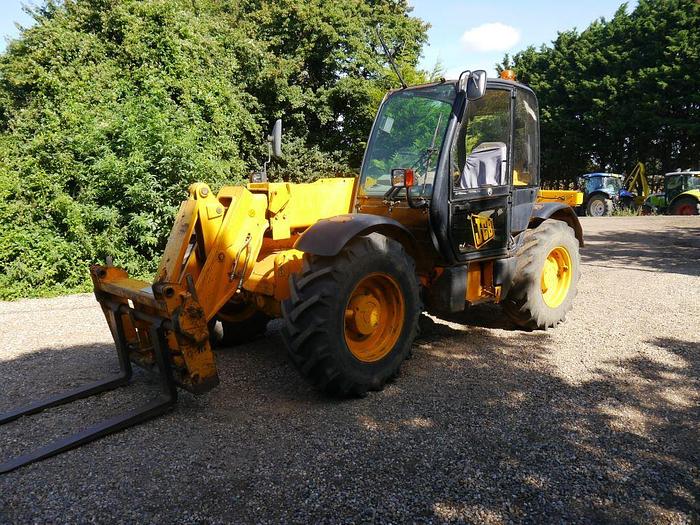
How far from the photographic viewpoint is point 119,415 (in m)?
3.48

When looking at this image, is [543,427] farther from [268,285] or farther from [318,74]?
[318,74]

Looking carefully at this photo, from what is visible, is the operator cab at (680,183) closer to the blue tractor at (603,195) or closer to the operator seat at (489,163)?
the blue tractor at (603,195)

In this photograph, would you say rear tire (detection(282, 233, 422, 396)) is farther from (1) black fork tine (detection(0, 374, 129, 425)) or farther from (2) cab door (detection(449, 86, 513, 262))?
(1) black fork tine (detection(0, 374, 129, 425))

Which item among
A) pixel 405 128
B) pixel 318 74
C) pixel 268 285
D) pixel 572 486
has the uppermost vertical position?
pixel 318 74

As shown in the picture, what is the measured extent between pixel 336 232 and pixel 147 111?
6.70 meters

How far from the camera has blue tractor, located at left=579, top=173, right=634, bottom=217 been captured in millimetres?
22688

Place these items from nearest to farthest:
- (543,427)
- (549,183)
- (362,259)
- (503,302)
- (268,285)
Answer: (543,427), (362,259), (268,285), (503,302), (549,183)

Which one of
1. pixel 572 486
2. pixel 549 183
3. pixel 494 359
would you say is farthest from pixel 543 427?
pixel 549 183

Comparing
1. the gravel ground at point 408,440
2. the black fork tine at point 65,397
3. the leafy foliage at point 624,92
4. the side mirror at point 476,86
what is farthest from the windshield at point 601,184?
the black fork tine at point 65,397

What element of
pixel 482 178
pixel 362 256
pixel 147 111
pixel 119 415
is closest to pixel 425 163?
pixel 482 178

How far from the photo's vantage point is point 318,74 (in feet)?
68.1

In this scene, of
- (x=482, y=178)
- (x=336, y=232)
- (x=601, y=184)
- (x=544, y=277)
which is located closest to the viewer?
(x=336, y=232)

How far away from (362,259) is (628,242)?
1117 centimetres

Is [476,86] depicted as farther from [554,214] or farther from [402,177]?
[554,214]
